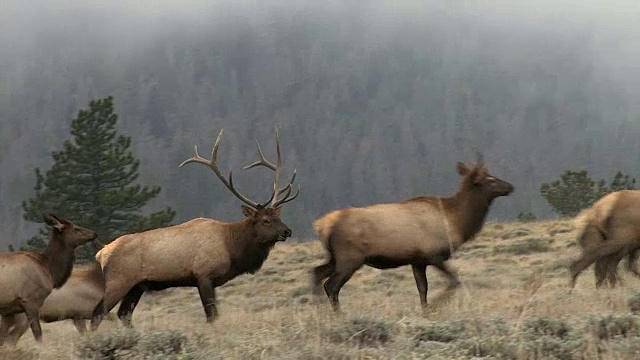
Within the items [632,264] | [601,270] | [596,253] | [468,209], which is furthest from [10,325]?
[632,264]

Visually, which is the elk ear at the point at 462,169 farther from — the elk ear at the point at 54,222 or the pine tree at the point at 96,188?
the pine tree at the point at 96,188

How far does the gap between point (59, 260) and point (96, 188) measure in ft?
80.9

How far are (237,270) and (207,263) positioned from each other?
0.57m

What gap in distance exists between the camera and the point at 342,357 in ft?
20.4

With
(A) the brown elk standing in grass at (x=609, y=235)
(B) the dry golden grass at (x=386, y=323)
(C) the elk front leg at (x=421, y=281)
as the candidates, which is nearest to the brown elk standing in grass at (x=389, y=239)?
(C) the elk front leg at (x=421, y=281)

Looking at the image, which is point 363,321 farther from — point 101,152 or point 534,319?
point 101,152

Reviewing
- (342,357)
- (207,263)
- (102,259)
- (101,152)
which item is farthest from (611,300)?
(101,152)

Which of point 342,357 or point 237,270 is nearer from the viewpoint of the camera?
point 342,357

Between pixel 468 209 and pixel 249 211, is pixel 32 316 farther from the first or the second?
pixel 468 209

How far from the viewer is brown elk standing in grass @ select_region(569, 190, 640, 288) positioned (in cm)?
1175

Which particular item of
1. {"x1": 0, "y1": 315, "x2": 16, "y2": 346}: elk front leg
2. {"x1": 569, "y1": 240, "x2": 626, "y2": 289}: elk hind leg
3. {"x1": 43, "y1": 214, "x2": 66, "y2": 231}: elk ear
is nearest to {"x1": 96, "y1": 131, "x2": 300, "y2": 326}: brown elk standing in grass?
{"x1": 43, "y1": 214, "x2": 66, "y2": 231}: elk ear

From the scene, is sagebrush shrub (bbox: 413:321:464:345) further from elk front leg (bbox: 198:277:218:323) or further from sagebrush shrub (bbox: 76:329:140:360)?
elk front leg (bbox: 198:277:218:323)

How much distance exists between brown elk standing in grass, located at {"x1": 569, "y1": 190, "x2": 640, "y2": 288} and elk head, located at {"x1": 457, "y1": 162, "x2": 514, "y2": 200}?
107 cm

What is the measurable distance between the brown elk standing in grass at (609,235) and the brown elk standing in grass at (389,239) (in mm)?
1604
